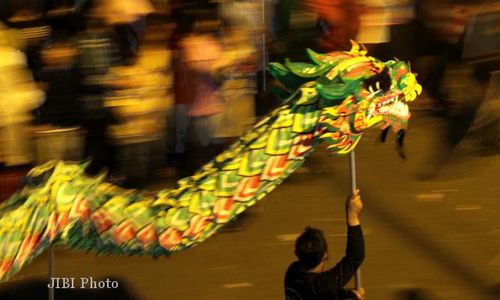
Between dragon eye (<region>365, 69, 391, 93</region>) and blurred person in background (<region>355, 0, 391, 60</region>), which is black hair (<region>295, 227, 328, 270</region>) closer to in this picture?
dragon eye (<region>365, 69, 391, 93</region>)

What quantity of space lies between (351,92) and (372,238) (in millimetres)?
2037

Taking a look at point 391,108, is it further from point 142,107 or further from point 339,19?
point 339,19

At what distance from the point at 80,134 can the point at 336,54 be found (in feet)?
9.00

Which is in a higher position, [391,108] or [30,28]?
[30,28]

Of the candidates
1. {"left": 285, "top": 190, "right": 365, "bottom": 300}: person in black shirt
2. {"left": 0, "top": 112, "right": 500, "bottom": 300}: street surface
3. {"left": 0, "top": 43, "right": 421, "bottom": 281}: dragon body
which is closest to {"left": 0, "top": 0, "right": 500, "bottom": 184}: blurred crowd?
{"left": 0, "top": 112, "right": 500, "bottom": 300}: street surface

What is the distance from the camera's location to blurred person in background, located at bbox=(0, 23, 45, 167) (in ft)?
20.8

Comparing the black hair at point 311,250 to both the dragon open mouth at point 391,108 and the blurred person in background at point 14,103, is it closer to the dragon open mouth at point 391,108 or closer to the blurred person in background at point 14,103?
the dragon open mouth at point 391,108

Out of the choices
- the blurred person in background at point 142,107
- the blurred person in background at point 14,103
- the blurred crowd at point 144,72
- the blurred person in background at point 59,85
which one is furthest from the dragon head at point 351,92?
the blurred person in background at point 59,85

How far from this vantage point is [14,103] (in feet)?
21.0

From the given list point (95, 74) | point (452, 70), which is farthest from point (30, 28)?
point (452, 70)

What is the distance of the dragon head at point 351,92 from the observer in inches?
181

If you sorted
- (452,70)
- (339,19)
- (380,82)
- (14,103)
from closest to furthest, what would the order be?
(380,82) < (14,103) < (339,19) < (452,70)

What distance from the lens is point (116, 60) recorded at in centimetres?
690

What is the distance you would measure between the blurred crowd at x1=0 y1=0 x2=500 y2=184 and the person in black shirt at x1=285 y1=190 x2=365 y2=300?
245 cm
